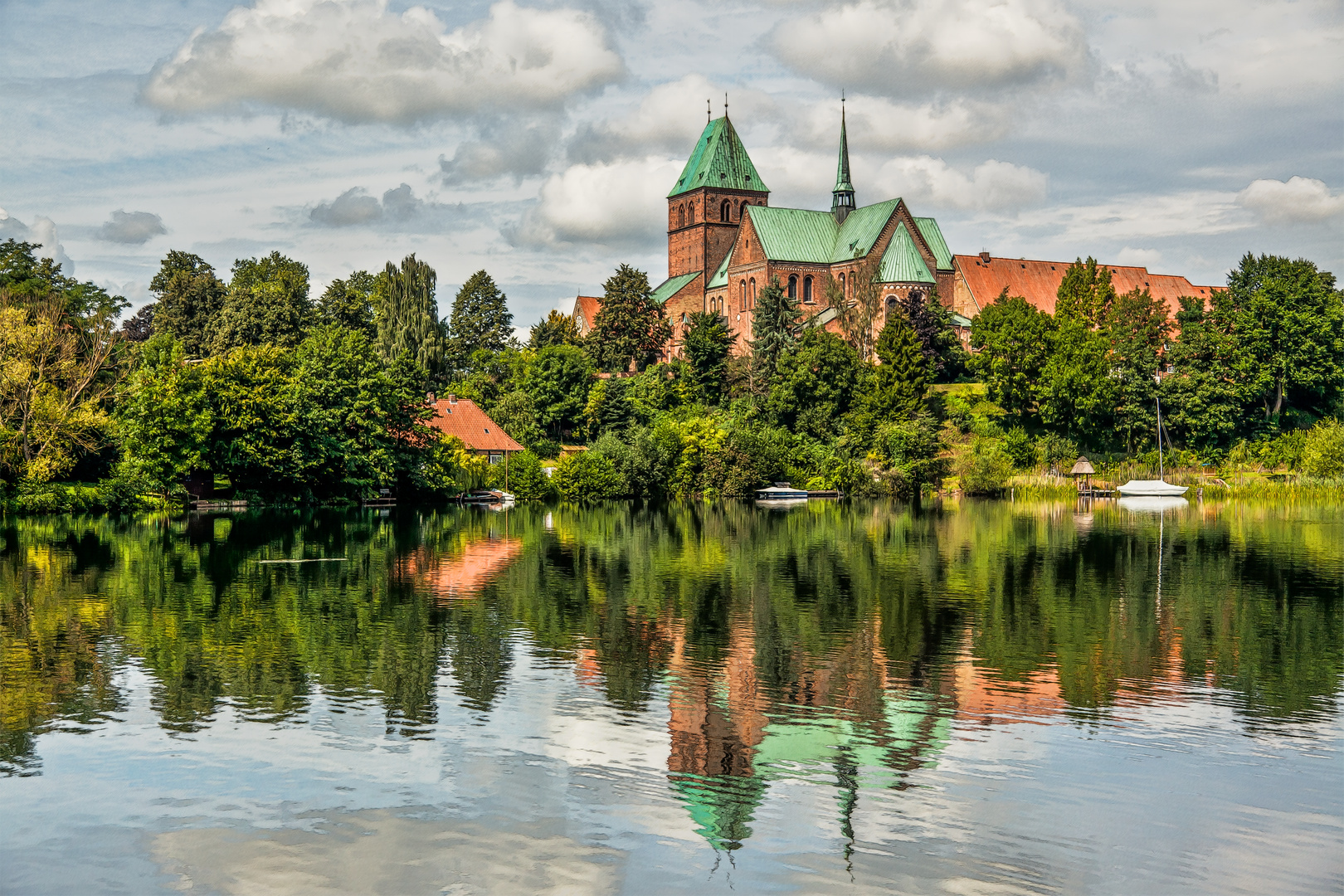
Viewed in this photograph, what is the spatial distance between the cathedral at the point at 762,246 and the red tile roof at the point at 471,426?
26.1 meters

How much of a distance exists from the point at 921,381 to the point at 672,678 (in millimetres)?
68743

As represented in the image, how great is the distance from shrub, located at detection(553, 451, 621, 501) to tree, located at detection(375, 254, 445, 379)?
17.4m

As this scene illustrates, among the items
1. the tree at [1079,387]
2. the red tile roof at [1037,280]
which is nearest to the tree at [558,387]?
the tree at [1079,387]

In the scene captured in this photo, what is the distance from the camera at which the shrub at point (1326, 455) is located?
7806cm

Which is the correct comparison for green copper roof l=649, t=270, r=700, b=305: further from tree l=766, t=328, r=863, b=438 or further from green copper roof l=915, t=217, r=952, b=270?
tree l=766, t=328, r=863, b=438

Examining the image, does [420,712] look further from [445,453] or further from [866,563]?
[445,453]

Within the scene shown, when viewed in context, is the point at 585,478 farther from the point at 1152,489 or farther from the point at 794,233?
the point at 794,233

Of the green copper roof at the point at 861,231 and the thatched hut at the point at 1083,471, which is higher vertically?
the green copper roof at the point at 861,231

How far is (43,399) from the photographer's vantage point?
192ft

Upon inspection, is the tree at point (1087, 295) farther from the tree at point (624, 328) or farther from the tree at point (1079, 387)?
the tree at point (624, 328)

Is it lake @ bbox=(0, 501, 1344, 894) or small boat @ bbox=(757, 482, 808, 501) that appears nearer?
lake @ bbox=(0, 501, 1344, 894)

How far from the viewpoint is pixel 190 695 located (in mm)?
16688

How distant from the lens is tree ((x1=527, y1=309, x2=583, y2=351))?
105m

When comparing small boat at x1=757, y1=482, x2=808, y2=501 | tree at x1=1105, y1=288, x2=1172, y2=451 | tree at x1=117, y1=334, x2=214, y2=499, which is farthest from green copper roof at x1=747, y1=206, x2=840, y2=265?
tree at x1=117, y1=334, x2=214, y2=499
